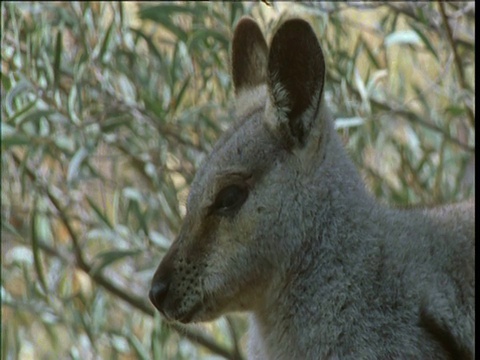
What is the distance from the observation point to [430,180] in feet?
18.5

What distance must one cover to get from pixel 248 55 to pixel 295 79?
0.60 m

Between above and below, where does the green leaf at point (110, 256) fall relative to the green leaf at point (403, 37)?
below

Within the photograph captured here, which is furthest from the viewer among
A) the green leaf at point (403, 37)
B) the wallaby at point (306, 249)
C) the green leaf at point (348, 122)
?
the green leaf at point (403, 37)

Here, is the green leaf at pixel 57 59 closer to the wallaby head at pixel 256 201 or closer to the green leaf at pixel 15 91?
the green leaf at pixel 15 91

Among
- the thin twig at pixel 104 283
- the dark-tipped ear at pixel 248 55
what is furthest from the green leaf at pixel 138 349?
the dark-tipped ear at pixel 248 55

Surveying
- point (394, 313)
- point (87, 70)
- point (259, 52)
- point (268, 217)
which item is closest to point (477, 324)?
point (394, 313)

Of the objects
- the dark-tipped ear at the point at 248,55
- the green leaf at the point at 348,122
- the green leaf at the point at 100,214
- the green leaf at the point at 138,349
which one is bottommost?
the green leaf at the point at 138,349

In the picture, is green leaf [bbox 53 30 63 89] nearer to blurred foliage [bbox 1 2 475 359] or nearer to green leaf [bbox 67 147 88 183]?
blurred foliage [bbox 1 2 475 359]

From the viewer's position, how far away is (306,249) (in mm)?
3393

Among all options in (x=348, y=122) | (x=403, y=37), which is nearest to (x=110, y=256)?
(x=348, y=122)

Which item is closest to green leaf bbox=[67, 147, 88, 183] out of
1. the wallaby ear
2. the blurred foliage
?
the blurred foliage

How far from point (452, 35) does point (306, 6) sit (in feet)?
2.06

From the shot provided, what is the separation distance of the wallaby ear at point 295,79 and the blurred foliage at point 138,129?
46.3 inches

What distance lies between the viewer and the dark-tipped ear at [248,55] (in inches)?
154
